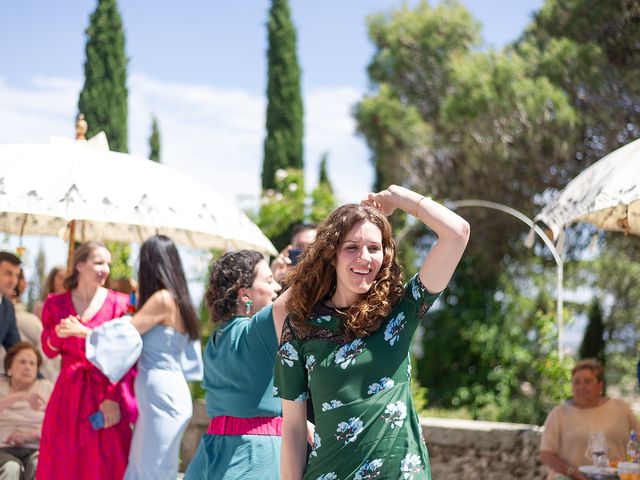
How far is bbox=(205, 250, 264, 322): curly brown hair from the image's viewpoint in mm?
3562

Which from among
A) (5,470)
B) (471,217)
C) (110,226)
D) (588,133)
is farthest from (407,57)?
(5,470)

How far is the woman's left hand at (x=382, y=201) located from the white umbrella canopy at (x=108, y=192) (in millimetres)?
2031

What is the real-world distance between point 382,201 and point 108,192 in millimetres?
2288

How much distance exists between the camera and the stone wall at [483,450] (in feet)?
23.0

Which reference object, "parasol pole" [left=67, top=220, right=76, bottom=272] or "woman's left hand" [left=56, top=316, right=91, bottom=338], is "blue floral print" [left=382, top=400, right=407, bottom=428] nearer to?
"woman's left hand" [left=56, top=316, right=91, bottom=338]

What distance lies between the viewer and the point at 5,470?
16.9 feet

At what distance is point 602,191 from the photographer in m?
4.30

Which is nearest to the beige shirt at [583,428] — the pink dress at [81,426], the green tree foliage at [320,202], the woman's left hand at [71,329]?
the pink dress at [81,426]

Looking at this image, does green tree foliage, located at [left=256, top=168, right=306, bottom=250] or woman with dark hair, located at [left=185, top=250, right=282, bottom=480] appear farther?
green tree foliage, located at [left=256, top=168, right=306, bottom=250]

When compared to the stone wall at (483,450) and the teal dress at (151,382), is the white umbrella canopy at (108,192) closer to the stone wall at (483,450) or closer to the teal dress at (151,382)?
the teal dress at (151,382)

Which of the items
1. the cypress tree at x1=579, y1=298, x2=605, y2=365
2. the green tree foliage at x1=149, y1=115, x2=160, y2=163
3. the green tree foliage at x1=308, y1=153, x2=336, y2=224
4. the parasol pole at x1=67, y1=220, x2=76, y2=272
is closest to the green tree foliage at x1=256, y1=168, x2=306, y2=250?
the green tree foliage at x1=308, y1=153, x2=336, y2=224

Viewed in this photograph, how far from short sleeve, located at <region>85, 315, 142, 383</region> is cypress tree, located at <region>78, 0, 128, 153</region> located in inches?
437

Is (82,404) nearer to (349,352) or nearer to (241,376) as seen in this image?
(241,376)

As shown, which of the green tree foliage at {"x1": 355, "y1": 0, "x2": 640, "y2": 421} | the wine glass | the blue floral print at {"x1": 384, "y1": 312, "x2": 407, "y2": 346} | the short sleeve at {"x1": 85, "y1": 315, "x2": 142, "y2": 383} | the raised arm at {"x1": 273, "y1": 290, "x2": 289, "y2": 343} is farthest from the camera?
the green tree foliage at {"x1": 355, "y1": 0, "x2": 640, "y2": 421}
